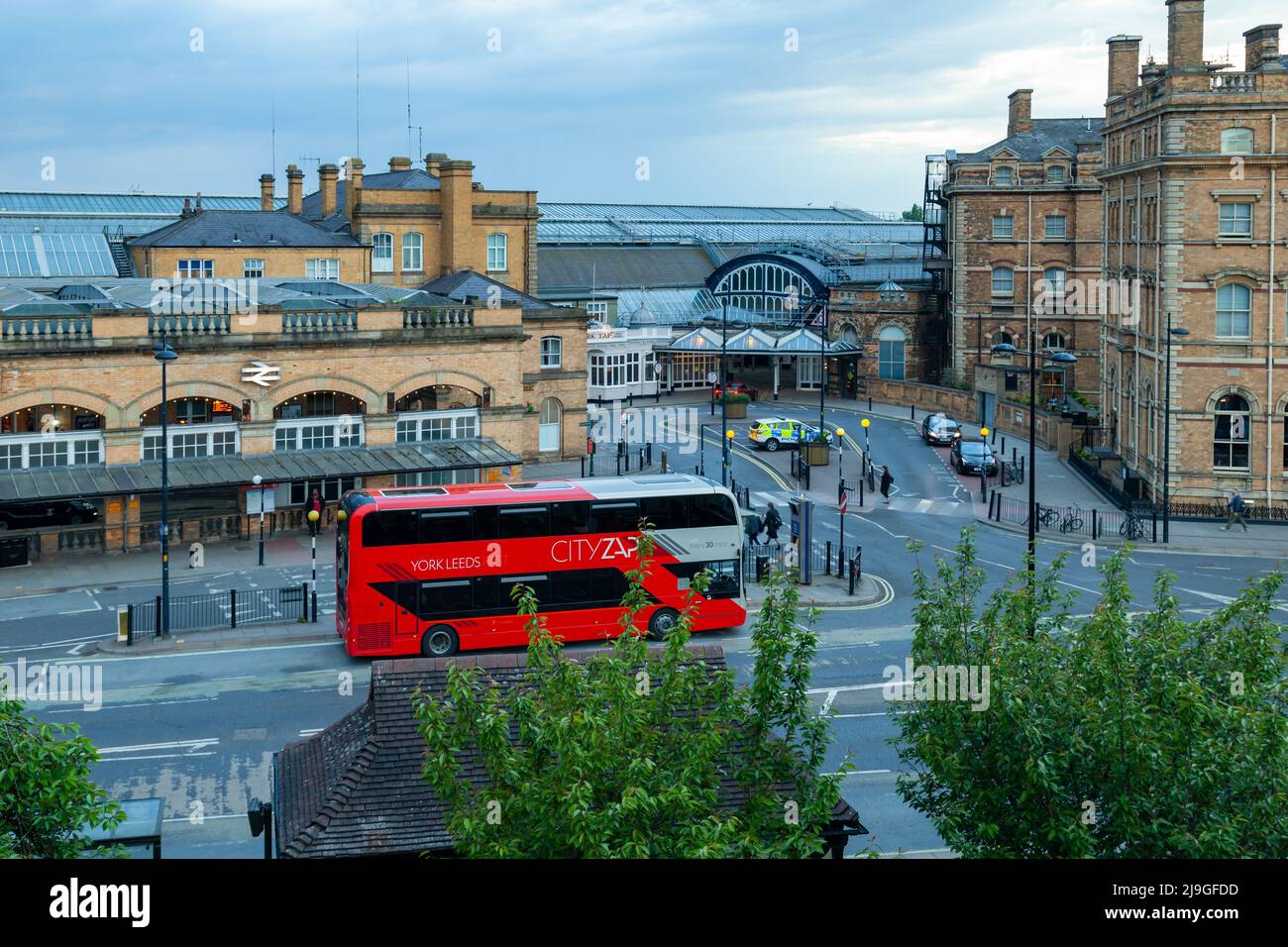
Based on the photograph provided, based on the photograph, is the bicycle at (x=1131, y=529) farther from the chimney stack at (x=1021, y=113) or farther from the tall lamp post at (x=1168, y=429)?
the chimney stack at (x=1021, y=113)

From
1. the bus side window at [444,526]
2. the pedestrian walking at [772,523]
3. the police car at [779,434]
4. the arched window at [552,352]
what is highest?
the arched window at [552,352]

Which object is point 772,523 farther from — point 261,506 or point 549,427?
point 549,427

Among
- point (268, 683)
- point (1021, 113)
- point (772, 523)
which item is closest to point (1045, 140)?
point (1021, 113)

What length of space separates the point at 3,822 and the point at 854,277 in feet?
265

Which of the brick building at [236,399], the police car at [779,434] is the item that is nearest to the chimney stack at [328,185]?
the brick building at [236,399]

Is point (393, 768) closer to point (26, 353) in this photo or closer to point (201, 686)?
point (201, 686)

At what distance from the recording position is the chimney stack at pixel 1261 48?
5175 centimetres

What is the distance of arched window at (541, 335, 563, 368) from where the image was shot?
61.5 meters

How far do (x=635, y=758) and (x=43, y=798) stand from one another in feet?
16.8

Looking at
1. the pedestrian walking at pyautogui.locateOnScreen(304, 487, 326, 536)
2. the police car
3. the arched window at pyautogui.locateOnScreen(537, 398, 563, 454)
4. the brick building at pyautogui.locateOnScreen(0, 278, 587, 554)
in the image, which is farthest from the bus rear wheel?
the police car

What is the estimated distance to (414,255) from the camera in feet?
221

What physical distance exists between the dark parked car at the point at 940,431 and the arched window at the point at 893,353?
16.3m

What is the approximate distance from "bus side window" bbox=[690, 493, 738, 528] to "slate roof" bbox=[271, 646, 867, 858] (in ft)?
51.0
